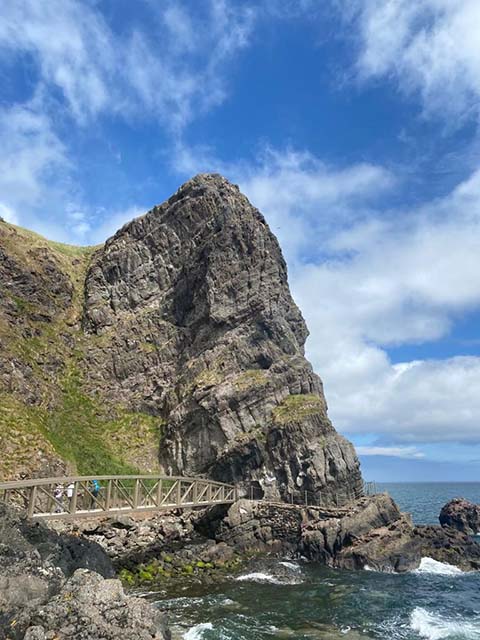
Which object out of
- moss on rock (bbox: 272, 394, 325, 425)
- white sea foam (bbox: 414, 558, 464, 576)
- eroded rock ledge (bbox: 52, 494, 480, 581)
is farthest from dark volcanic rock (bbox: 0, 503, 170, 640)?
moss on rock (bbox: 272, 394, 325, 425)

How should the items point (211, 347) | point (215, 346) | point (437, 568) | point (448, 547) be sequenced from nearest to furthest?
point (437, 568)
point (448, 547)
point (215, 346)
point (211, 347)

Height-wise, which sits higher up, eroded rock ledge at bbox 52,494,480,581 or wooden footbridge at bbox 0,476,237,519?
wooden footbridge at bbox 0,476,237,519

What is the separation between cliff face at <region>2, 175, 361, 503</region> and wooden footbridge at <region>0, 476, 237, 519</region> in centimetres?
765

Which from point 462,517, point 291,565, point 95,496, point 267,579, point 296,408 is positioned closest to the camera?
point 267,579

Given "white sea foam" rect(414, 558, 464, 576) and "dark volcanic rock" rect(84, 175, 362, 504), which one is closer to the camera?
"white sea foam" rect(414, 558, 464, 576)

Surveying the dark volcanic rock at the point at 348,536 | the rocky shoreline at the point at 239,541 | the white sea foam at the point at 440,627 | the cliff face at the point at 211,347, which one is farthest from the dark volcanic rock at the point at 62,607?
the cliff face at the point at 211,347

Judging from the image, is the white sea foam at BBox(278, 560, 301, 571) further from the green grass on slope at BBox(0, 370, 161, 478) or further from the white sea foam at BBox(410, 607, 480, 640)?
the green grass on slope at BBox(0, 370, 161, 478)

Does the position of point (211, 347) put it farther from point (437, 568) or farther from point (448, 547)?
point (437, 568)

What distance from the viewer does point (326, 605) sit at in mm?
31109

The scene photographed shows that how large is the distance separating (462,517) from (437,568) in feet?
103

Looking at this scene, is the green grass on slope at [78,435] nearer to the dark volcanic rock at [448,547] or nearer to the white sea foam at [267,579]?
the white sea foam at [267,579]

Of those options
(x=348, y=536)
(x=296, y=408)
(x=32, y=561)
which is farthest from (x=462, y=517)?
(x=32, y=561)

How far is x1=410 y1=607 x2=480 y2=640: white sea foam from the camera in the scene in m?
25.8

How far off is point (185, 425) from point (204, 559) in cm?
2397
